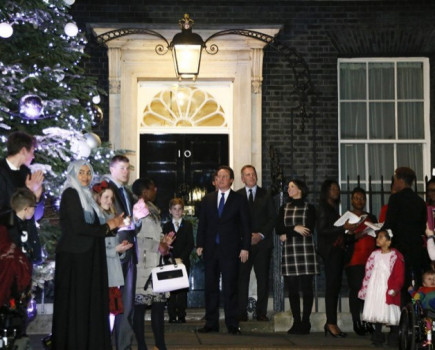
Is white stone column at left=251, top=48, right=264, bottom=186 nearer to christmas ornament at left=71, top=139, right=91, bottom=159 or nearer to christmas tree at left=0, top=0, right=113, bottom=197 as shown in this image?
christmas tree at left=0, top=0, right=113, bottom=197

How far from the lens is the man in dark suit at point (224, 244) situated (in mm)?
12945

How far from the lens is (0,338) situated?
873 centimetres

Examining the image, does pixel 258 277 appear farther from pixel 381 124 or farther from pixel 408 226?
pixel 381 124

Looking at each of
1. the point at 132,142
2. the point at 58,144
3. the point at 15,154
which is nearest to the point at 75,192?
the point at 15,154

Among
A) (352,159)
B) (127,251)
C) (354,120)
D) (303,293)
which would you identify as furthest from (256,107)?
(127,251)

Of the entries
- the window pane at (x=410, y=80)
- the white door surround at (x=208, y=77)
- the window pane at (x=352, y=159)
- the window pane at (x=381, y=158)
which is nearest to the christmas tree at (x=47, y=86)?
the white door surround at (x=208, y=77)

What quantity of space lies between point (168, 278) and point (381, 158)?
8.01 m

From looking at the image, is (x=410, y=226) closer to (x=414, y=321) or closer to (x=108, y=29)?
(x=414, y=321)

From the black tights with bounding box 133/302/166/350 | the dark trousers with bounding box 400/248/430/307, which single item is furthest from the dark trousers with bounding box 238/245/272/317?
the black tights with bounding box 133/302/166/350

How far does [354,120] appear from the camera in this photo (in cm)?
1764

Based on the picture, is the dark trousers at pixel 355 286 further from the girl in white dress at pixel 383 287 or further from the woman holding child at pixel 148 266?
the woman holding child at pixel 148 266

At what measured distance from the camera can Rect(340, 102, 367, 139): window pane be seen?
1761 cm

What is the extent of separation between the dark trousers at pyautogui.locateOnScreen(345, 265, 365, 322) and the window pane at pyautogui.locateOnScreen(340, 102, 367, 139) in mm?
4802

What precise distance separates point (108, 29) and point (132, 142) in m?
1.78
